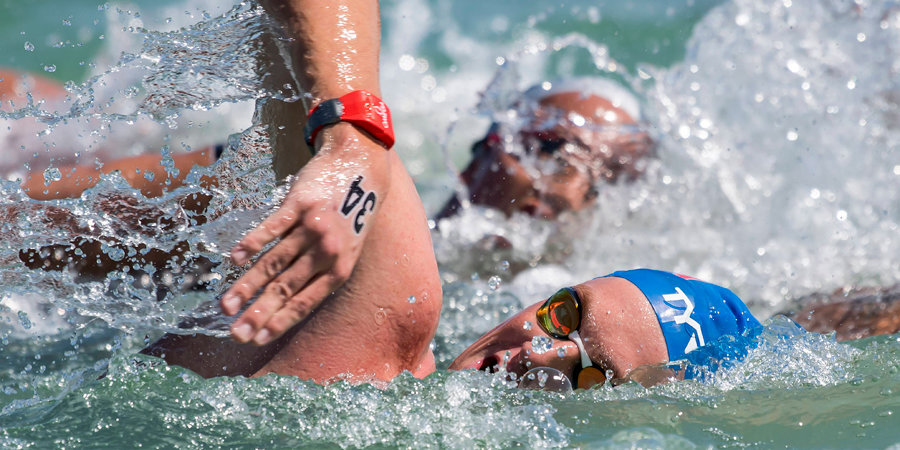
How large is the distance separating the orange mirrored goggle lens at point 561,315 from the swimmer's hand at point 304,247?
2.19 ft

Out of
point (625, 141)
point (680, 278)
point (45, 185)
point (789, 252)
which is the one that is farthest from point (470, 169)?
point (45, 185)

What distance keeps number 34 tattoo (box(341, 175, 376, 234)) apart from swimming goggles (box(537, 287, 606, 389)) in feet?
2.23

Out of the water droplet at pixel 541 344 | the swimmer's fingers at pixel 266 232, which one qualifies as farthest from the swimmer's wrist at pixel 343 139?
the water droplet at pixel 541 344

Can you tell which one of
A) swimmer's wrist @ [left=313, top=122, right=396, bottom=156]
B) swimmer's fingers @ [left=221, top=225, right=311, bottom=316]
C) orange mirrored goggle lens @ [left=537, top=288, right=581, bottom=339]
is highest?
swimmer's wrist @ [left=313, top=122, right=396, bottom=156]

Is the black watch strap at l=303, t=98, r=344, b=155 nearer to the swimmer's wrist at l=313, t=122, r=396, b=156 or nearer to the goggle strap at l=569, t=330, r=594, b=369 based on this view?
the swimmer's wrist at l=313, t=122, r=396, b=156

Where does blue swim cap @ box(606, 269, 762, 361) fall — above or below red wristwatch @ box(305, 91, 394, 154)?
below

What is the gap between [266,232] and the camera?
3.70ft

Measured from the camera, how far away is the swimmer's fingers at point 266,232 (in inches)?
43.3

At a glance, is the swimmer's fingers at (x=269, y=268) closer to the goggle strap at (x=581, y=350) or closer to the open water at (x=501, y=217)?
the open water at (x=501, y=217)

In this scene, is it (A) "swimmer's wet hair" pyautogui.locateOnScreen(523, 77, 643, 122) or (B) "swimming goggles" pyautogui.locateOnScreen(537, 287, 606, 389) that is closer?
(B) "swimming goggles" pyautogui.locateOnScreen(537, 287, 606, 389)

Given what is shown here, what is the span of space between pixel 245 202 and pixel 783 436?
3.46 feet

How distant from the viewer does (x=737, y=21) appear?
4.71 metres

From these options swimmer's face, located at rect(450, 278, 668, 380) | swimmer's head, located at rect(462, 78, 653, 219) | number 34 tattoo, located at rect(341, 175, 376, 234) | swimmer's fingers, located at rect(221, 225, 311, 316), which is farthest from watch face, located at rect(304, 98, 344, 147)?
swimmer's head, located at rect(462, 78, 653, 219)

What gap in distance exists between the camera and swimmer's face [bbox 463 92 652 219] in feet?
11.1
